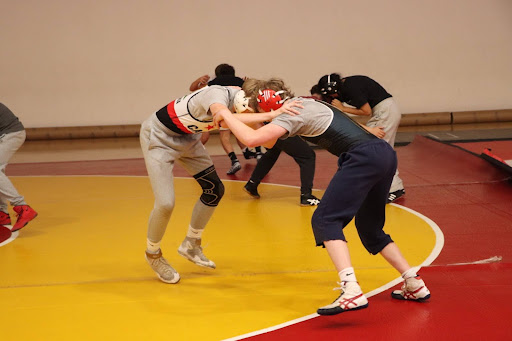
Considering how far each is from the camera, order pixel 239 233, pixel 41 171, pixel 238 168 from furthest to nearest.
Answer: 1. pixel 41 171
2. pixel 238 168
3. pixel 239 233

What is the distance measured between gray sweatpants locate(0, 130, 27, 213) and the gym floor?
35 centimetres

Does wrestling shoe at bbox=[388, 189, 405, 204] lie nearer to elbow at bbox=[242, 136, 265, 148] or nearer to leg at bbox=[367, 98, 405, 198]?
leg at bbox=[367, 98, 405, 198]

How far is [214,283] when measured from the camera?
4977 mm

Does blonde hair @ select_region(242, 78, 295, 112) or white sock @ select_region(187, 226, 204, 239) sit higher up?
blonde hair @ select_region(242, 78, 295, 112)

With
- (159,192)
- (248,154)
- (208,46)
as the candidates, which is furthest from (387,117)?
(208,46)

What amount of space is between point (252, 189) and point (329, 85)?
170 centimetres

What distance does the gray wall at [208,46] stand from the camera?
1425cm

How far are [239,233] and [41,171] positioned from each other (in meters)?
5.07

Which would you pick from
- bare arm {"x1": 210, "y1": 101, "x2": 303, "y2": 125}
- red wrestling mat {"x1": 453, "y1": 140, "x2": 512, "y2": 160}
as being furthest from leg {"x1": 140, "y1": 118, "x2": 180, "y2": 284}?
red wrestling mat {"x1": 453, "y1": 140, "x2": 512, "y2": 160}

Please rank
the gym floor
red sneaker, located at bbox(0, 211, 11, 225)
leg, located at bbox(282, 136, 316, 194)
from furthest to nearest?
leg, located at bbox(282, 136, 316, 194) → red sneaker, located at bbox(0, 211, 11, 225) → the gym floor

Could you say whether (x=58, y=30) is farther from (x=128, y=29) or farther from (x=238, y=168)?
(x=238, y=168)

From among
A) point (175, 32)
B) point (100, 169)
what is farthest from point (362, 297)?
point (175, 32)

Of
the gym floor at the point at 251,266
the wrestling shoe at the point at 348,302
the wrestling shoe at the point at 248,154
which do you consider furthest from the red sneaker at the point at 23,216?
the wrestling shoe at the point at 248,154

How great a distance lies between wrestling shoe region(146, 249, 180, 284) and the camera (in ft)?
16.3
